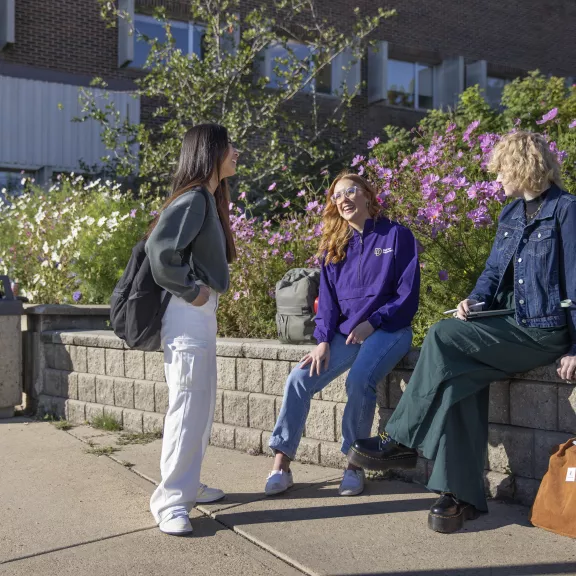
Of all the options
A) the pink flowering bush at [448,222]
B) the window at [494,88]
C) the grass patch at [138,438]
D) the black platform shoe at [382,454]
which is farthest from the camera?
the window at [494,88]

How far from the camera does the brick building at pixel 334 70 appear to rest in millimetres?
14844

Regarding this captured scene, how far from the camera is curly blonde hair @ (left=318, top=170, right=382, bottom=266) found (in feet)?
15.6

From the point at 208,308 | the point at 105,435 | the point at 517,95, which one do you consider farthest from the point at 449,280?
the point at 517,95

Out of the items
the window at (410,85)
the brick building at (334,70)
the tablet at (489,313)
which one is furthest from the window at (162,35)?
the tablet at (489,313)

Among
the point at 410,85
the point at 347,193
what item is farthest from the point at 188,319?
the point at 410,85

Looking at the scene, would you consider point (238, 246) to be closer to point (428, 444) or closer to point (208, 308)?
point (208, 308)

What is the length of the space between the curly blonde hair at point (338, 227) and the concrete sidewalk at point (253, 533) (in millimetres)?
1345

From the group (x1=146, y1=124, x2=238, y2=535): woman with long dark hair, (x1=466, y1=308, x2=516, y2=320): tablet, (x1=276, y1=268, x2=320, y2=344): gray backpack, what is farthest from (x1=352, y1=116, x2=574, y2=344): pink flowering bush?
(x1=146, y1=124, x2=238, y2=535): woman with long dark hair

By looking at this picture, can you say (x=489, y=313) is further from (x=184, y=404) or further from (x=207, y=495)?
(x=207, y=495)

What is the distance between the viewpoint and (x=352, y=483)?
4.30m

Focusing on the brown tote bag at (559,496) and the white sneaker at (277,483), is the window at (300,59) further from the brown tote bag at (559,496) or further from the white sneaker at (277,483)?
the brown tote bag at (559,496)

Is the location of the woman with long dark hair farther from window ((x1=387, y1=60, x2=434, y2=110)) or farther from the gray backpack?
window ((x1=387, y1=60, x2=434, y2=110))

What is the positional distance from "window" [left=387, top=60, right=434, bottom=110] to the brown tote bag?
52.5ft

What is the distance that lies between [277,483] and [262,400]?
3.62ft
